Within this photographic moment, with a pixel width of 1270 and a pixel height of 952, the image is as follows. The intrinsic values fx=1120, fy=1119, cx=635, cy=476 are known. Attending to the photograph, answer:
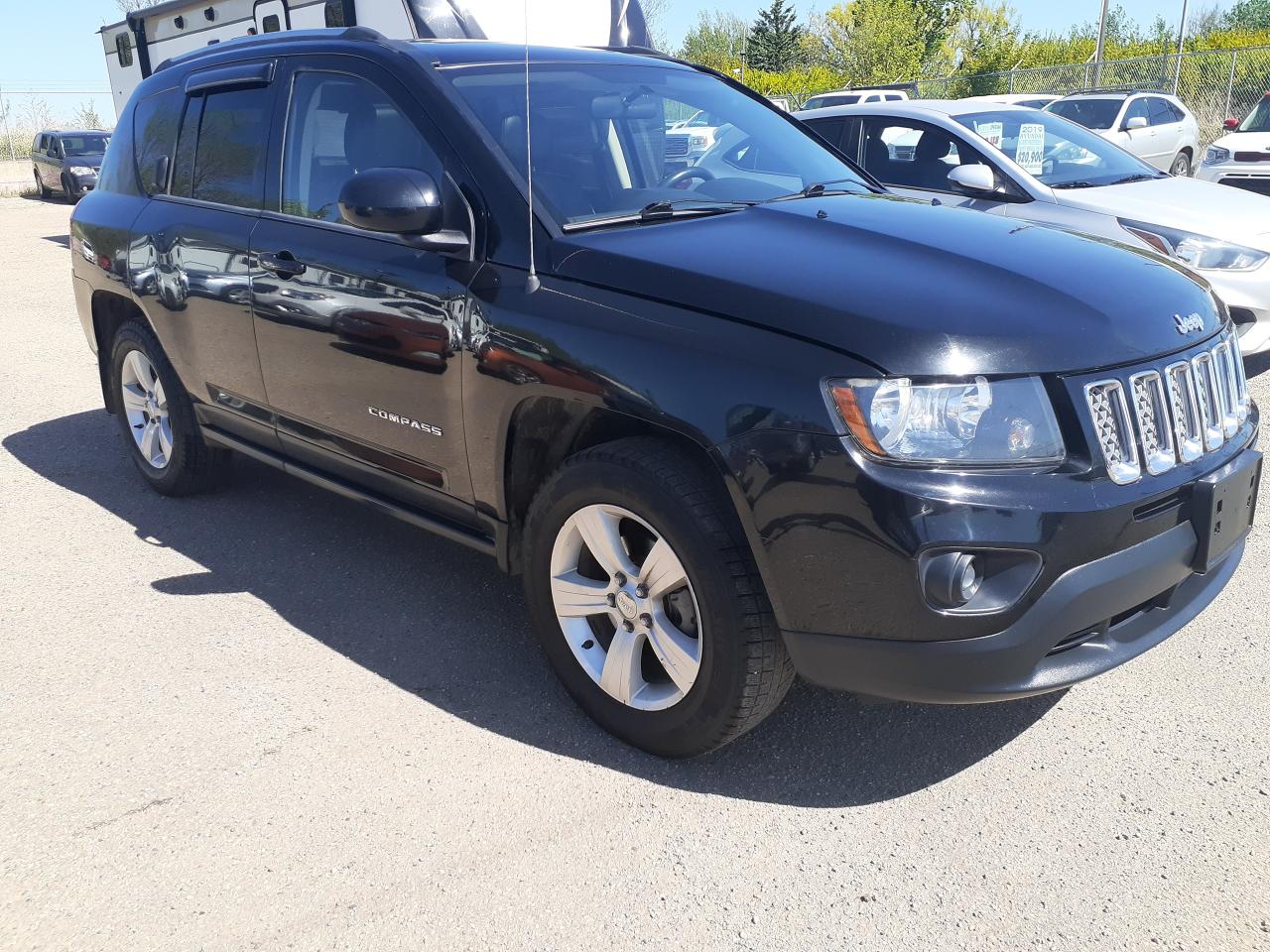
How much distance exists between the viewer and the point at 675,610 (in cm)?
292

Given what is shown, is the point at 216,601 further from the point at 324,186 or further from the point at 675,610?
the point at 675,610

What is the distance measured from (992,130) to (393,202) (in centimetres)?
573

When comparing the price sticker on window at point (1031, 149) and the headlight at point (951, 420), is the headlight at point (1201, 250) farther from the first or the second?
the headlight at point (951, 420)

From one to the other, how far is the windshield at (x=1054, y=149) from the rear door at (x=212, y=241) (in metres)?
4.81

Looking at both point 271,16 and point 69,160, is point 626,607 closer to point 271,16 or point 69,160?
point 271,16

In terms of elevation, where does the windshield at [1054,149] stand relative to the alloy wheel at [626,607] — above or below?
above

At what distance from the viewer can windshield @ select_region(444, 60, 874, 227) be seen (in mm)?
3291

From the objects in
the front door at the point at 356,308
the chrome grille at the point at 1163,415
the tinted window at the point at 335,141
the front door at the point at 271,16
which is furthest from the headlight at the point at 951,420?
the front door at the point at 271,16

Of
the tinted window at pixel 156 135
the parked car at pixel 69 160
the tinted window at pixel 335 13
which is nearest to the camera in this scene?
the tinted window at pixel 156 135

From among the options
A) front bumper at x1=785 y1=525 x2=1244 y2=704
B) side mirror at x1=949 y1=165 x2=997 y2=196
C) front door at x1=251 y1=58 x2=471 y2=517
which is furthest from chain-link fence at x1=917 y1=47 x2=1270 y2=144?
front bumper at x1=785 y1=525 x2=1244 y2=704

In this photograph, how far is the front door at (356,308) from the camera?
3307 mm

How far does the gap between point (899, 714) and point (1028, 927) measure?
90 cm

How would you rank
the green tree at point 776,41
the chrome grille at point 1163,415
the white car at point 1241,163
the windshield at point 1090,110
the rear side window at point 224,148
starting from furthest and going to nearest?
the green tree at point 776,41 → the windshield at point 1090,110 → the white car at point 1241,163 → the rear side window at point 224,148 → the chrome grille at point 1163,415

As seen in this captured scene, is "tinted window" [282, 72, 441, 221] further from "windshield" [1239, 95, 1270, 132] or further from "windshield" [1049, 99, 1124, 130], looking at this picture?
"windshield" [1049, 99, 1124, 130]
